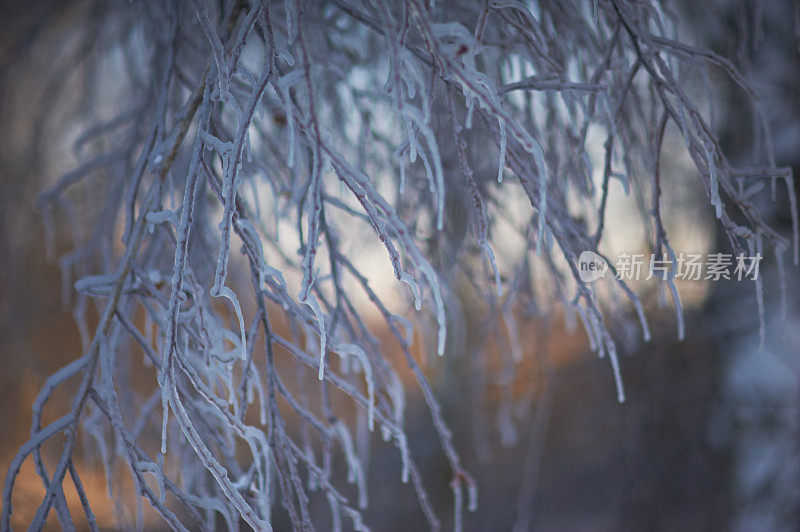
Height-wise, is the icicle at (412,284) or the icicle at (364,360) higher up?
the icicle at (412,284)

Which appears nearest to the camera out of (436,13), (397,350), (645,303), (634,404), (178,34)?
(178,34)

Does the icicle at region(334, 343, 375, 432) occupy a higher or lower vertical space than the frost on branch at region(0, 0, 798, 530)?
lower

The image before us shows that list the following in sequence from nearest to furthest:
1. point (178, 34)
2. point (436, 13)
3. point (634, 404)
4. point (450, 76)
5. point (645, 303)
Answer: point (450, 76)
point (178, 34)
point (436, 13)
point (645, 303)
point (634, 404)

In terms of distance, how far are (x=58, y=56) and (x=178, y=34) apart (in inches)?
24.4

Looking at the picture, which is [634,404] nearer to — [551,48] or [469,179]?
[551,48]

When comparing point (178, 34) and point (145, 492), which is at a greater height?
point (178, 34)

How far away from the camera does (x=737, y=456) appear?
1.48 metres

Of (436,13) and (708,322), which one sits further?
(708,322)

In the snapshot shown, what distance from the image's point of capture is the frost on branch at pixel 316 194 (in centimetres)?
32

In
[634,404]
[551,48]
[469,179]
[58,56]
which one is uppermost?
[58,56]

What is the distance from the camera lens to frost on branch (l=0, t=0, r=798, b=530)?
32 centimetres

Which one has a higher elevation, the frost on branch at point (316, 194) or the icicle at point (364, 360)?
the frost on branch at point (316, 194)

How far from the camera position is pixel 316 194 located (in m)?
0.29

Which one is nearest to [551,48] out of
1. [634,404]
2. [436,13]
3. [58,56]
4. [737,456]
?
[436,13]
